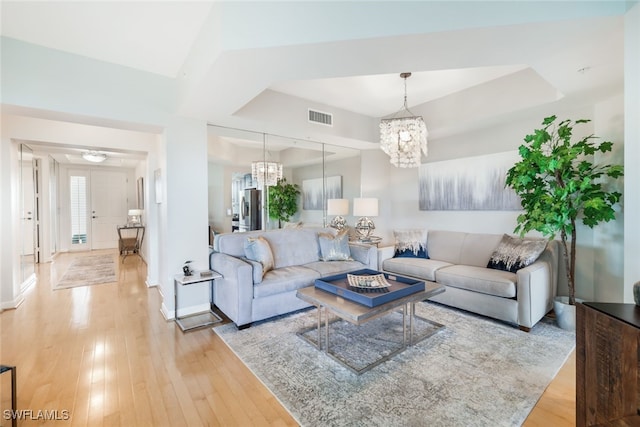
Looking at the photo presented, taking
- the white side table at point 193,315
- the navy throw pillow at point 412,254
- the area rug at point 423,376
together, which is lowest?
the area rug at point 423,376

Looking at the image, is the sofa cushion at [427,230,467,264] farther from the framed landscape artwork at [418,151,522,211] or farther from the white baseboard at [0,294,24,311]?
the white baseboard at [0,294,24,311]

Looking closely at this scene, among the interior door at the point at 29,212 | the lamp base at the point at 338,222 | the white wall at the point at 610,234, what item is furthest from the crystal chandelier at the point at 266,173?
the white wall at the point at 610,234

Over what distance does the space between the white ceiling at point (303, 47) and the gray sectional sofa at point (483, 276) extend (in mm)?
1828

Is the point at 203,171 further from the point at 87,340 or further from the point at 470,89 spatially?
the point at 470,89

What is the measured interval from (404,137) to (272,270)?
2.21 m

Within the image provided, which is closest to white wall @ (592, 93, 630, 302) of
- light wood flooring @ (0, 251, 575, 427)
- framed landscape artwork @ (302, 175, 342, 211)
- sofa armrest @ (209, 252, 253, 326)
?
light wood flooring @ (0, 251, 575, 427)

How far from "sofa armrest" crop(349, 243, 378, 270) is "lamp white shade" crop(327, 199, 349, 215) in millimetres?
838

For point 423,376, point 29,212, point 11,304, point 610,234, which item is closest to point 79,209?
point 29,212

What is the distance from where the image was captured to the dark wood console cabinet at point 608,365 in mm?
1053

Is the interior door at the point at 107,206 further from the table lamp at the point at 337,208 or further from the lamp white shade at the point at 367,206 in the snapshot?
the lamp white shade at the point at 367,206

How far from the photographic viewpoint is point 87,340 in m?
2.64

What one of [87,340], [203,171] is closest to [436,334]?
[203,171]

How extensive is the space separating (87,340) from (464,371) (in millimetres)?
3392

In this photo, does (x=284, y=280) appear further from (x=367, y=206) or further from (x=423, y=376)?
(x=367, y=206)
